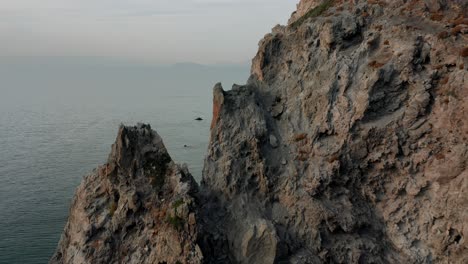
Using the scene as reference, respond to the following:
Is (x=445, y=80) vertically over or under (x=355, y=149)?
over

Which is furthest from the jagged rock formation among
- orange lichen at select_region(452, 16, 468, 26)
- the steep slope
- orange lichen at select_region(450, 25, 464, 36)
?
orange lichen at select_region(452, 16, 468, 26)

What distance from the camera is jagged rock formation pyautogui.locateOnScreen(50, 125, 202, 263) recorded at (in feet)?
102

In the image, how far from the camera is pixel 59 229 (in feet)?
201

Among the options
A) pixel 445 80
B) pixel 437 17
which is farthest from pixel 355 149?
pixel 437 17

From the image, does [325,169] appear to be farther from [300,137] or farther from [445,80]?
[445,80]

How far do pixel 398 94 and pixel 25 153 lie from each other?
107m

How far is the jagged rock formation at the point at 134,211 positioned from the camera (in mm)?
31047

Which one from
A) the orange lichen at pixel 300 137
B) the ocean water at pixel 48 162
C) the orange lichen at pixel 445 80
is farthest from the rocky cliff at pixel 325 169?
the ocean water at pixel 48 162

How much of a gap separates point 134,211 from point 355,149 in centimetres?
1982

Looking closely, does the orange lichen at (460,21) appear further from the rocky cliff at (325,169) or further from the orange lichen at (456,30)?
the orange lichen at (456,30)

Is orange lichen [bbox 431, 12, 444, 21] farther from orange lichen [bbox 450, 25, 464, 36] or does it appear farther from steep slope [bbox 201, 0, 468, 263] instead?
orange lichen [bbox 450, 25, 464, 36]

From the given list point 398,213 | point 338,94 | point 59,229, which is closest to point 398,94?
point 338,94

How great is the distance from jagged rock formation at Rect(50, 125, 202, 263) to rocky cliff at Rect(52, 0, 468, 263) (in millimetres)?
102

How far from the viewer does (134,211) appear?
3366 cm
